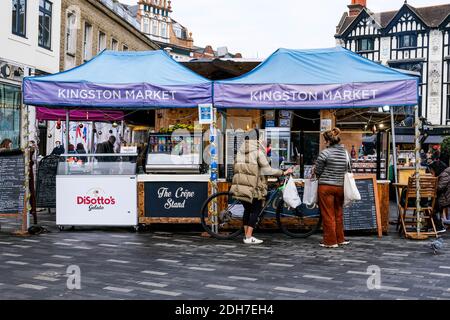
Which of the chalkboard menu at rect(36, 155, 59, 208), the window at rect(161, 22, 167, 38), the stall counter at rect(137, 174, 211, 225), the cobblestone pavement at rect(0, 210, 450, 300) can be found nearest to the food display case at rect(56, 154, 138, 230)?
the stall counter at rect(137, 174, 211, 225)

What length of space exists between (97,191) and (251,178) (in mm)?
2933

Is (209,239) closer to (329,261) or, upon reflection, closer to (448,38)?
(329,261)

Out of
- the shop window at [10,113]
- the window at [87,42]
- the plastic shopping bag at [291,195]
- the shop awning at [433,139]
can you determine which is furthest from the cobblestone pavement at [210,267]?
the shop awning at [433,139]

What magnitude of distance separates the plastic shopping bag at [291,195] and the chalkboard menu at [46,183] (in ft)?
18.5

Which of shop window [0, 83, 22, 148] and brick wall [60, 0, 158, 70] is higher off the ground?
brick wall [60, 0, 158, 70]

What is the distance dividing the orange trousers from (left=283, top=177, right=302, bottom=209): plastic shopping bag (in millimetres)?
504

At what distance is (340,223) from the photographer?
372 inches

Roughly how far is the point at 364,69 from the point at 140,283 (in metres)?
6.15

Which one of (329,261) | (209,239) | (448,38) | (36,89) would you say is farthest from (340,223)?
(448,38)

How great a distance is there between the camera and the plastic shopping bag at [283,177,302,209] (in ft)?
31.9

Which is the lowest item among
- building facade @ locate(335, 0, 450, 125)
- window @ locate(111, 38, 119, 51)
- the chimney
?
window @ locate(111, 38, 119, 51)

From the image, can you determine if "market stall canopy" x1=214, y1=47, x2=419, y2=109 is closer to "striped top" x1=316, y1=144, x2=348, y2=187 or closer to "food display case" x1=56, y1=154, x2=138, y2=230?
"striped top" x1=316, y1=144, x2=348, y2=187

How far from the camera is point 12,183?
10.6 meters

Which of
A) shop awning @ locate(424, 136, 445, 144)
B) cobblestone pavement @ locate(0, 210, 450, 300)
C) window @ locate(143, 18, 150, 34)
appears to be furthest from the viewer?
window @ locate(143, 18, 150, 34)
